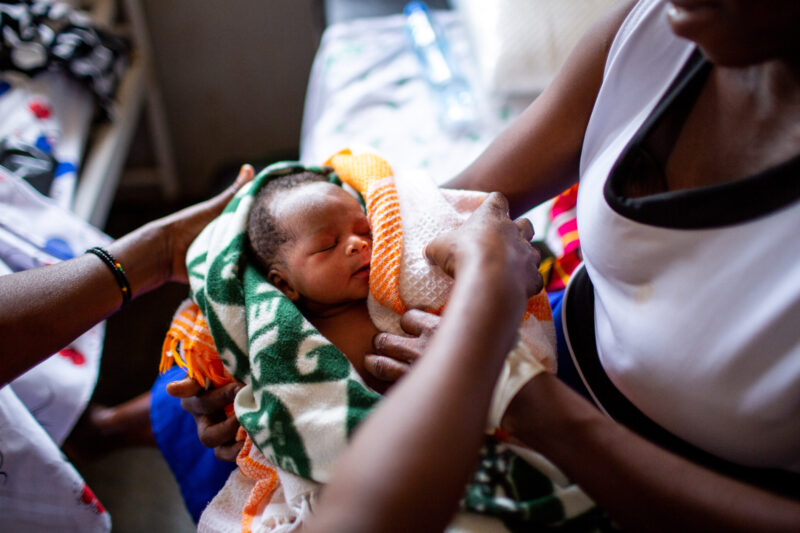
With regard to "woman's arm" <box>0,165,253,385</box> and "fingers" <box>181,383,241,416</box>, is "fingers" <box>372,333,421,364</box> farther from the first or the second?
"woman's arm" <box>0,165,253,385</box>

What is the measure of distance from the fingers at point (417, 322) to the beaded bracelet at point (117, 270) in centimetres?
52

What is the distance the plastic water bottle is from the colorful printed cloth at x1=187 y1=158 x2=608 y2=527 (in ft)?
2.44

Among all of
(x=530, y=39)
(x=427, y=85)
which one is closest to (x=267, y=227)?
(x=427, y=85)

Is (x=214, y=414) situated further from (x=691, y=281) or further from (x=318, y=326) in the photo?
(x=691, y=281)

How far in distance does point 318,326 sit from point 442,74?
0.91 meters

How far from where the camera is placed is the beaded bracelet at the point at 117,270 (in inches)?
40.1

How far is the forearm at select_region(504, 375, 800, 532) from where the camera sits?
0.65 meters

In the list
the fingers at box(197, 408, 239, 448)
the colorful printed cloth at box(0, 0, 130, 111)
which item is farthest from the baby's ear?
the colorful printed cloth at box(0, 0, 130, 111)

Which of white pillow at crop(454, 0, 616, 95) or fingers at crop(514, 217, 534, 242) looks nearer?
fingers at crop(514, 217, 534, 242)

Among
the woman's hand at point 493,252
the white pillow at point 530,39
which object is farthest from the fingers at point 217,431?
the white pillow at point 530,39

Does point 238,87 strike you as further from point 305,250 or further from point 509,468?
point 509,468

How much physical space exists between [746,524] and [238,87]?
2.38 meters

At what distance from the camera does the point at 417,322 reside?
0.84m

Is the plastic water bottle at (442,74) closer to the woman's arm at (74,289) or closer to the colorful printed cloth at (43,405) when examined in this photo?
the woman's arm at (74,289)
